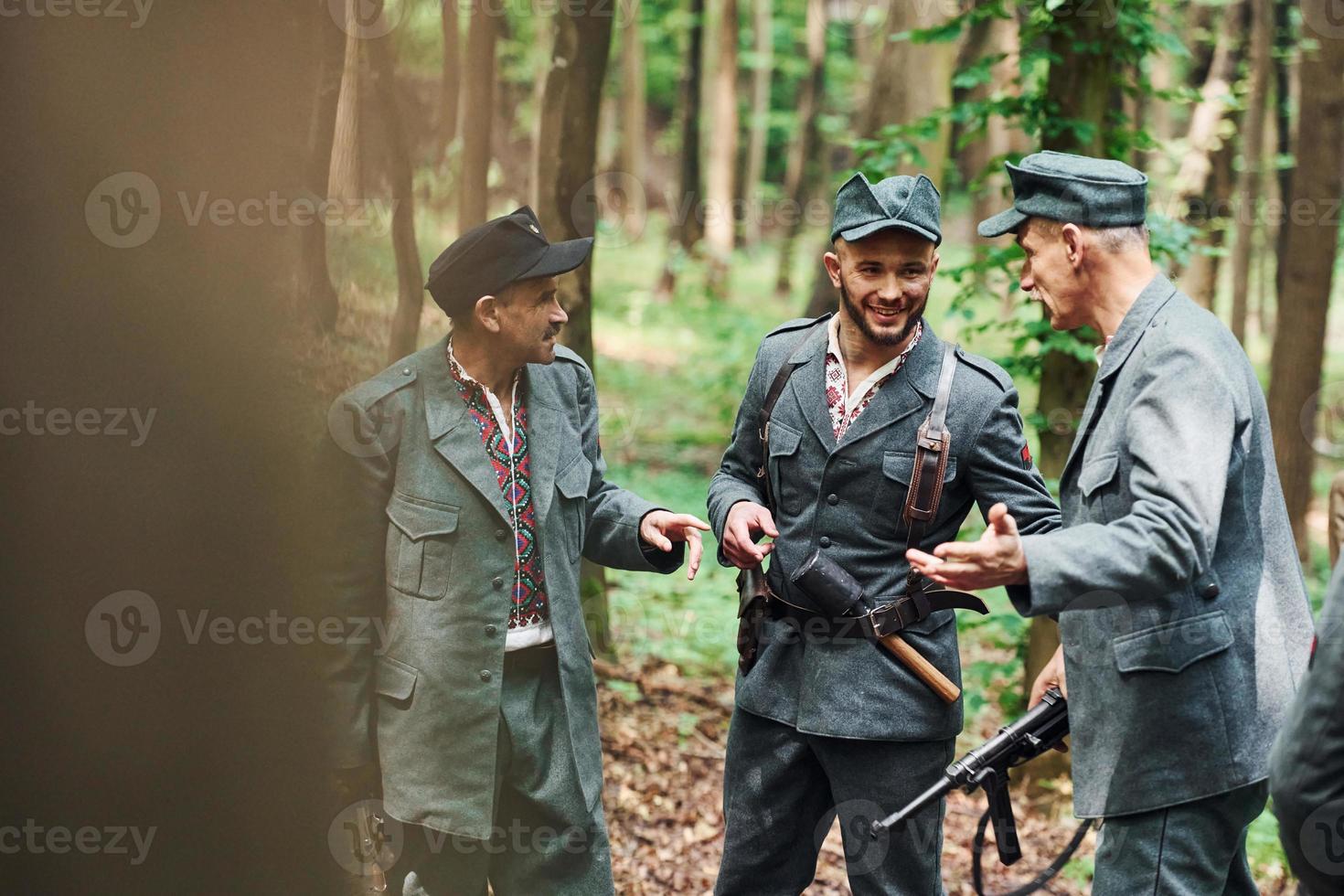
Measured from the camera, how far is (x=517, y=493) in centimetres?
352

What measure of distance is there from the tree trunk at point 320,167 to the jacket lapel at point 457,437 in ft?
1.98

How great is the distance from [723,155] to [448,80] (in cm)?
1737

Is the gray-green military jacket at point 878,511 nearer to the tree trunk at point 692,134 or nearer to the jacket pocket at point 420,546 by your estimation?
the jacket pocket at point 420,546

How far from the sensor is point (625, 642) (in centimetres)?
796

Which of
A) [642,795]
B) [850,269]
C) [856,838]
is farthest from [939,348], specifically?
[642,795]

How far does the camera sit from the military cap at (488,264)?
3.38 m

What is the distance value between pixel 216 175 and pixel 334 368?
2.79 feet

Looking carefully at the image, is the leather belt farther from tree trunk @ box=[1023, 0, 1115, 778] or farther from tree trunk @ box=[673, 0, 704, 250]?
tree trunk @ box=[673, 0, 704, 250]

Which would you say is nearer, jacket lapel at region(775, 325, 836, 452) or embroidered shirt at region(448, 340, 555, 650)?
embroidered shirt at region(448, 340, 555, 650)

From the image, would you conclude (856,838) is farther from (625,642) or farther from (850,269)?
(625,642)

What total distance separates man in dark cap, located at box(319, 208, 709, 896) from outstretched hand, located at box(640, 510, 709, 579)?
0.02m

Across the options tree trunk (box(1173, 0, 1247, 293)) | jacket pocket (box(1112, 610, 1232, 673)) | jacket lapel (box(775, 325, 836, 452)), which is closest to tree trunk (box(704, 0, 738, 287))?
tree trunk (box(1173, 0, 1247, 293))

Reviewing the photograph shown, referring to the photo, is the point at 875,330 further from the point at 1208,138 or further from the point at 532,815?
the point at 1208,138

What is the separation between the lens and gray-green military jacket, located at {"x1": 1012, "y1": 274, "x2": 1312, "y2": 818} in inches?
111
